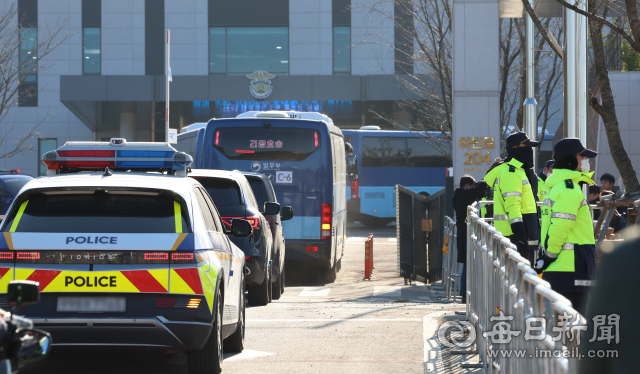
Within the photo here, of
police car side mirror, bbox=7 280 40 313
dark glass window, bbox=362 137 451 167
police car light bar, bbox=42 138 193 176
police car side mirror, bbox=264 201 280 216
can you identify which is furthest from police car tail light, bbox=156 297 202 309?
dark glass window, bbox=362 137 451 167

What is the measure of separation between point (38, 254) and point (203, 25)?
39.1 m

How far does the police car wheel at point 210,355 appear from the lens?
249 inches

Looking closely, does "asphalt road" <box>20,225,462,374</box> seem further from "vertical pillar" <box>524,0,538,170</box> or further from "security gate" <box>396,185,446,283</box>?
"vertical pillar" <box>524,0,538,170</box>

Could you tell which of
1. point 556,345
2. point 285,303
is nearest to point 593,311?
point 556,345

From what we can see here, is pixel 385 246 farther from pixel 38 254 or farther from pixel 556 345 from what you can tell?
pixel 556 345

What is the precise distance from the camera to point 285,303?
468 inches

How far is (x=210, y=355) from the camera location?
20.9 ft

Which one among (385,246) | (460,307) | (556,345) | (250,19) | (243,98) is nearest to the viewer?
(556,345)

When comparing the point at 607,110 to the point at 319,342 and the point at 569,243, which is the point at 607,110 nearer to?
the point at 569,243

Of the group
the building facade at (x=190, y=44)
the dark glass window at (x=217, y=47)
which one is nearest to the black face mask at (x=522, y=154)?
the building facade at (x=190, y=44)

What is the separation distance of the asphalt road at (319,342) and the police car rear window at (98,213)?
1.32m

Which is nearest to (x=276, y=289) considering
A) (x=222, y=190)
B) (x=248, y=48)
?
(x=222, y=190)

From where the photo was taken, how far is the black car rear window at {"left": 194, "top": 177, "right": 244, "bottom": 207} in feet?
36.2

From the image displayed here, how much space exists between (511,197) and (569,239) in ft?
7.11
